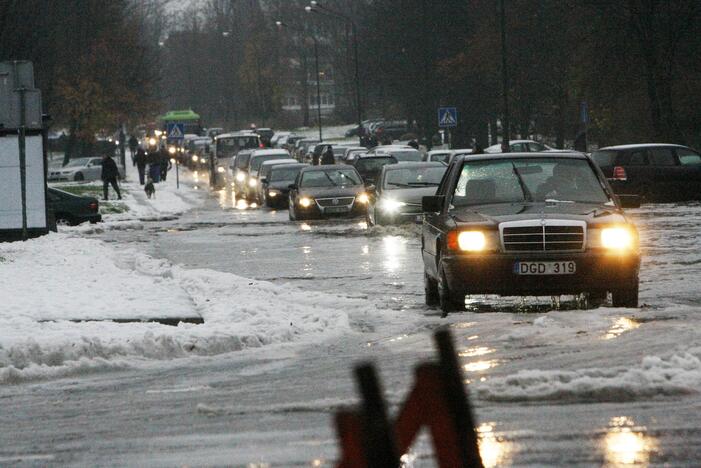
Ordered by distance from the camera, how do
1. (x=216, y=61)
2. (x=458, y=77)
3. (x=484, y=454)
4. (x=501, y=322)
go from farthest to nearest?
1. (x=216, y=61)
2. (x=458, y=77)
3. (x=501, y=322)
4. (x=484, y=454)

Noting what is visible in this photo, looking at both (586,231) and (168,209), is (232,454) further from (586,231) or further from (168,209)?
(168,209)

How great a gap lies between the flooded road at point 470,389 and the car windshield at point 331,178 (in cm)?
1929

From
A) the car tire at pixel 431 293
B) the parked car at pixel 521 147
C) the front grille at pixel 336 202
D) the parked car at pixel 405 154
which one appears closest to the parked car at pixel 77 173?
the parked car at pixel 521 147

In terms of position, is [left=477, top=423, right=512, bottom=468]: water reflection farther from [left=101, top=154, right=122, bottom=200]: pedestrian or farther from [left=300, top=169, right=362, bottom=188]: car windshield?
[left=101, top=154, right=122, bottom=200]: pedestrian

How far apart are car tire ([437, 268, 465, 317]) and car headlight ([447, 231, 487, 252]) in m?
0.38

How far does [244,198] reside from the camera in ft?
162

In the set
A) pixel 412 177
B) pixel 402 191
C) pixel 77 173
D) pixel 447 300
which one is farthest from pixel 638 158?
pixel 77 173

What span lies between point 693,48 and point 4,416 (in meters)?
46.5

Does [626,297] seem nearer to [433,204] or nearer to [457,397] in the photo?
[433,204]

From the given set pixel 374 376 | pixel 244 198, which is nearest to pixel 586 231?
pixel 374 376

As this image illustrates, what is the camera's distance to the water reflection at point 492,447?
655cm

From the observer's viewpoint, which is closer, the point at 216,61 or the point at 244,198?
the point at 244,198

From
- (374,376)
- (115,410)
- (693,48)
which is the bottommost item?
(115,410)

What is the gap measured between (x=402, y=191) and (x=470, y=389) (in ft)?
66.1
